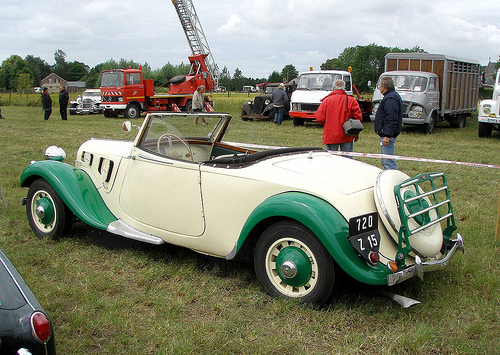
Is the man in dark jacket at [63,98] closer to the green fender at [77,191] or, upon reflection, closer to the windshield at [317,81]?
the windshield at [317,81]

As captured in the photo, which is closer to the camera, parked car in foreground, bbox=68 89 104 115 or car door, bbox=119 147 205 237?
car door, bbox=119 147 205 237

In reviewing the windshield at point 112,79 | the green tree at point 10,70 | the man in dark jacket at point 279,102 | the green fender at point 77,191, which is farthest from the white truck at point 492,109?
the green tree at point 10,70

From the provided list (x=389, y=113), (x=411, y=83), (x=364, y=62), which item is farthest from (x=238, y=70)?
(x=389, y=113)

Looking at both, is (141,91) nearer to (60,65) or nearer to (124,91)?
(124,91)

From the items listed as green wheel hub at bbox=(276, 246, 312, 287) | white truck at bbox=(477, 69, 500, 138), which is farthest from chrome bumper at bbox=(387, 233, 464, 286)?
white truck at bbox=(477, 69, 500, 138)

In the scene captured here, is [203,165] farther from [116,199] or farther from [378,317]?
[378,317]

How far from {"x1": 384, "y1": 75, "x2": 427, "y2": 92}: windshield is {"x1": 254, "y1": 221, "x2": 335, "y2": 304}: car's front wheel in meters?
13.6

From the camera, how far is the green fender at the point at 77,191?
434cm

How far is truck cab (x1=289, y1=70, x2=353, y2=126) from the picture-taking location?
16.8 metres

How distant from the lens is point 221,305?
3371 millimetres

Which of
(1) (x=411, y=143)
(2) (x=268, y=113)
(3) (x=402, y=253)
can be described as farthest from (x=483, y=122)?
(3) (x=402, y=253)

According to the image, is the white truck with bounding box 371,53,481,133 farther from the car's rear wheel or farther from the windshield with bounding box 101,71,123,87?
the car's rear wheel

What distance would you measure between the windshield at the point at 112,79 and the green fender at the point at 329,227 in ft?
67.6

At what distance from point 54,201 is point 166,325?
217 cm
